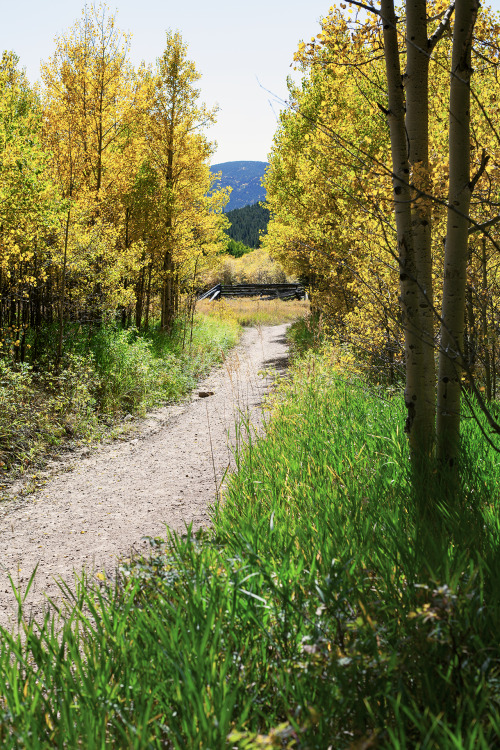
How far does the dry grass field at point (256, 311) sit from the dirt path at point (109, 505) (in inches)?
579

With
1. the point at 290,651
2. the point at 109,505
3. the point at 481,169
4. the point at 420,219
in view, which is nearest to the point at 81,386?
the point at 109,505

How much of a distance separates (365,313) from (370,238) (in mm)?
1102

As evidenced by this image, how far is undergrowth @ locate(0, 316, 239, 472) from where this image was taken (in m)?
6.67

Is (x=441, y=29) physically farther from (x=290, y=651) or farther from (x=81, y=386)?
(x=81, y=386)

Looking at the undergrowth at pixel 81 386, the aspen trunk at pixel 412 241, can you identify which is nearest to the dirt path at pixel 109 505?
the undergrowth at pixel 81 386

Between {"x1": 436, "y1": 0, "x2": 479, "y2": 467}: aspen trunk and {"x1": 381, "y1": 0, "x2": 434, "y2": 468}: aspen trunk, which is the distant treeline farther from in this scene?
{"x1": 436, "y1": 0, "x2": 479, "y2": 467}: aspen trunk

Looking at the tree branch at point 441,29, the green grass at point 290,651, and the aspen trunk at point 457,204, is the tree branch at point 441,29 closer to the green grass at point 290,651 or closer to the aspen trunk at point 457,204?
the aspen trunk at point 457,204

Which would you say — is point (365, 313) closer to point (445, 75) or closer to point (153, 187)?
point (445, 75)

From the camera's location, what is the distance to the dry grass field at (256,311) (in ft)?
74.6

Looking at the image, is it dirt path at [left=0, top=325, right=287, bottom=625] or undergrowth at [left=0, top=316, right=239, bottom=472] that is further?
undergrowth at [left=0, top=316, right=239, bottom=472]

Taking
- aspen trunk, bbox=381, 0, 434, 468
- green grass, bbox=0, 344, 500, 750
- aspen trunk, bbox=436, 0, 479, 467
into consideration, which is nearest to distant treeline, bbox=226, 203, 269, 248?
aspen trunk, bbox=381, 0, 434, 468

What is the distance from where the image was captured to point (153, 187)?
12.5m

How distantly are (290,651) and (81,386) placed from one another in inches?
272

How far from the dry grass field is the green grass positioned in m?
19.5
